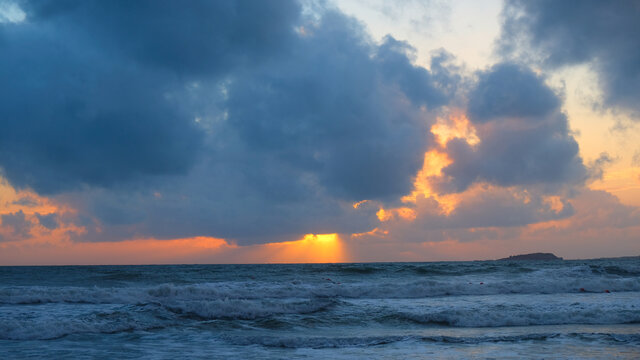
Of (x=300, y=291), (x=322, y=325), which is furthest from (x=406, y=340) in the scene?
(x=300, y=291)

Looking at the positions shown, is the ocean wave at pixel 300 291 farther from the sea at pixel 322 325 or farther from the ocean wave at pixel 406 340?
the ocean wave at pixel 406 340

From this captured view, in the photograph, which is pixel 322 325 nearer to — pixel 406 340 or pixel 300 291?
pixel 406 340

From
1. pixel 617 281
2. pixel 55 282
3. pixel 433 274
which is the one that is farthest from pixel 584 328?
pixel 55 282

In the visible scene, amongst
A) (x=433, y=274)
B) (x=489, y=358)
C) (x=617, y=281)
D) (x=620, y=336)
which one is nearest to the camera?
(x=489, y=358)

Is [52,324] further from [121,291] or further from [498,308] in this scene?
[498,308]

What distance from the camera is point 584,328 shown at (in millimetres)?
15211

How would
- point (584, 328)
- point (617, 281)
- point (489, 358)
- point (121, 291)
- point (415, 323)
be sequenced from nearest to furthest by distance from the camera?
point (489, 358) < point (584, 328) < point (415, 323) < point (121, 291) < point (617, 281)

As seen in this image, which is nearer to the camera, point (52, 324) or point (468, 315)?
point (52, 324)

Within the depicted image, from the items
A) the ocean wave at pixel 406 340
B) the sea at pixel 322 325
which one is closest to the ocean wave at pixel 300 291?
the sea at pixel 322 325

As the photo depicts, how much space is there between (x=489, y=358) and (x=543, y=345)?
2254 mm

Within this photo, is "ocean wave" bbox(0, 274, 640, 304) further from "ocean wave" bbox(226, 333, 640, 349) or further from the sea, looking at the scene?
"ocean wave" bbox(226, 333, 640, 349)

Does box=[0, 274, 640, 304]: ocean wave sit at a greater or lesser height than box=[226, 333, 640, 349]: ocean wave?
greater

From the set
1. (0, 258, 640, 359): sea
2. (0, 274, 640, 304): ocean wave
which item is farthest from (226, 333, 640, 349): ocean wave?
(0, 274, 640, 304): ocean wave

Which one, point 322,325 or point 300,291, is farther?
point 300,291
